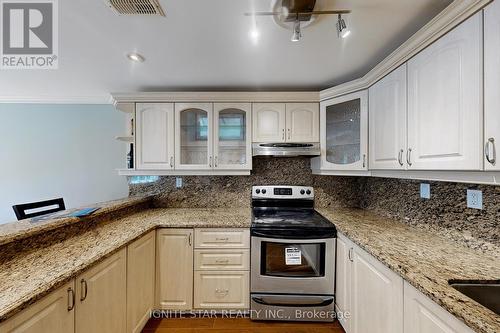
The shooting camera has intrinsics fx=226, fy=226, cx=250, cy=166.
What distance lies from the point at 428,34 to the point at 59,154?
4161 millimetres

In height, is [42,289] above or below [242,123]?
below

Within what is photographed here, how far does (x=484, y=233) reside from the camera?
131 cm

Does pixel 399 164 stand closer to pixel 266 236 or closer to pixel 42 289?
pixel 266 236

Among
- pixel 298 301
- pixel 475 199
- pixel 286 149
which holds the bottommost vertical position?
pixel 298 301

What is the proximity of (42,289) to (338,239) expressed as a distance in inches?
73.8

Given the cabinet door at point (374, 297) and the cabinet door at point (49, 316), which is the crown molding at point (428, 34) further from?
the cabinet door at point (49, 316)

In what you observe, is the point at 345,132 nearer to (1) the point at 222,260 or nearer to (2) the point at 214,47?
(2) the point at 214,47

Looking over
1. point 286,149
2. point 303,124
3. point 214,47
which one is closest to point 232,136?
point 286,149

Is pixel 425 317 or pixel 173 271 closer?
pixel 425 317

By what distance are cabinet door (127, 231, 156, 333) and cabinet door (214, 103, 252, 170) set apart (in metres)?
1.02

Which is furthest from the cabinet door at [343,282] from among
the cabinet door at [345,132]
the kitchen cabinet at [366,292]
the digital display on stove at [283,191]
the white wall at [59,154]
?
the white wall at [59,154]

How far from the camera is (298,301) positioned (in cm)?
196

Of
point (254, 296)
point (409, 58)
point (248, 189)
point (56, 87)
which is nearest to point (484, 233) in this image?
point (409, 58)

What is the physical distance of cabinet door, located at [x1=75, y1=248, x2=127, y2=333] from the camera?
1141 millimetres
